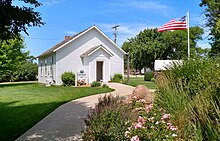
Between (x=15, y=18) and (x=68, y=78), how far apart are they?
20.0 meters

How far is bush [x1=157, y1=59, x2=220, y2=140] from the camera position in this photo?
3348 millimetres

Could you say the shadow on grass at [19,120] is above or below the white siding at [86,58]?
below

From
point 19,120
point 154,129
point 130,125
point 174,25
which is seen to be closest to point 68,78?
point 174,25

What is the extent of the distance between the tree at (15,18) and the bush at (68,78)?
1956 cm

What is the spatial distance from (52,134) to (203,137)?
14.8 feet

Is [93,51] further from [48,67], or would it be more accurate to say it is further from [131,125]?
[131,125]

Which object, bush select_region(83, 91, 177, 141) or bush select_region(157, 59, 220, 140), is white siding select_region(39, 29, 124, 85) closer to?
bush select_region(157, 59, 220, 140)

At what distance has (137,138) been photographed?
11.8 feet

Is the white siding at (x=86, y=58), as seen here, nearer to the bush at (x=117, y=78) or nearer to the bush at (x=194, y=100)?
the bush at (x=117, y=78)

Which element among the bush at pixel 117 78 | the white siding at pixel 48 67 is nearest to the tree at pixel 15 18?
the white siding at pixel 48 67

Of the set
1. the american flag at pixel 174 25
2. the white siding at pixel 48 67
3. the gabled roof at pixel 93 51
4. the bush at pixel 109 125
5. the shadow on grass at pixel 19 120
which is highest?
the american flag at pixel 174 25

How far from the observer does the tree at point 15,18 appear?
513 centimetres

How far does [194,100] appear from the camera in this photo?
423cm

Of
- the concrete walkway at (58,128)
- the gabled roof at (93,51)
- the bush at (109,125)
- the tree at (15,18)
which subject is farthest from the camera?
the gabled roof at (93,51)
